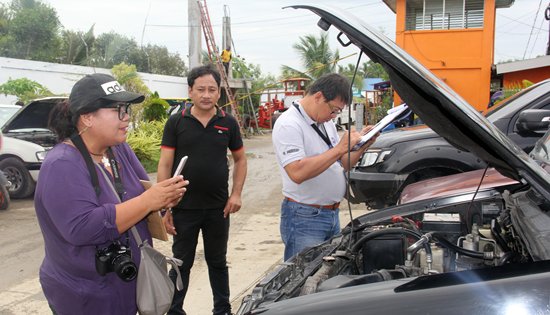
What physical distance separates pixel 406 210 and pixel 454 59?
1714 cm

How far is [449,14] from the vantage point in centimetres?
1864

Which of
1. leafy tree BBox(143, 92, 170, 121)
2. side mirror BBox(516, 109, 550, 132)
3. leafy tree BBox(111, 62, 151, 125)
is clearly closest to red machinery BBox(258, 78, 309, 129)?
leafy tree BBox(143, 92, 170, 121)

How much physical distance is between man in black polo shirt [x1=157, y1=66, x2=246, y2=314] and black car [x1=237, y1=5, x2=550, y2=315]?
4.12 ft

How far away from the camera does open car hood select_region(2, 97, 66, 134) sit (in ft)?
29.3

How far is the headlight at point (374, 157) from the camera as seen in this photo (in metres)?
5.60

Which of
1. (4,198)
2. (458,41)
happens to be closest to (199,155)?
(4,198)

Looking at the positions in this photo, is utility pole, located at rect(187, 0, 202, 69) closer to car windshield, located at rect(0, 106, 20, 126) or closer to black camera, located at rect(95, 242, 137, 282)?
car windshield, located at rect(0, 106, 20, 126)

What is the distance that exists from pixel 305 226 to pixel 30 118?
7766 mm

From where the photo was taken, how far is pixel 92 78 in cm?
226

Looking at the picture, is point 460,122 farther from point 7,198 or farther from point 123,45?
point 123,45

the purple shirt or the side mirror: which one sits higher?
the side mirror

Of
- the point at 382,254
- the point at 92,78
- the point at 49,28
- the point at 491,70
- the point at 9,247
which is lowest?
the point at 9,247

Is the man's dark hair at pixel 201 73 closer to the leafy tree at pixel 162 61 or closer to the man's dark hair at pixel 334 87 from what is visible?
the man's dark hair at pixel 334 87

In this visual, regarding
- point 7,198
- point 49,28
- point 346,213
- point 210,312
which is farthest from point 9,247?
point 49,28
